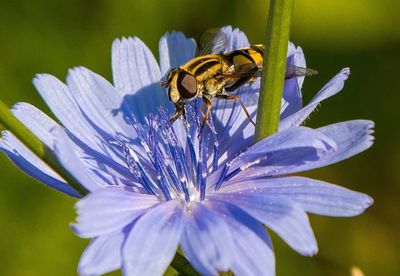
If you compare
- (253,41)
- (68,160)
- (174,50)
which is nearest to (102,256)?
(68,160)

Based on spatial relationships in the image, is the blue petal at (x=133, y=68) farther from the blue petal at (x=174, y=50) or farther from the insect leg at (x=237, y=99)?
the insect leg at (x=237, y=99)

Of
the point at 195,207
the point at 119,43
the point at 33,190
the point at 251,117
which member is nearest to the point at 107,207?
the point at 195,207

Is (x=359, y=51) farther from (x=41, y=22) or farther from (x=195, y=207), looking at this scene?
(x=195, y=207)

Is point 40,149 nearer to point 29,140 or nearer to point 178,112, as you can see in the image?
point 29,140

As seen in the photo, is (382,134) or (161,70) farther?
(382,134)

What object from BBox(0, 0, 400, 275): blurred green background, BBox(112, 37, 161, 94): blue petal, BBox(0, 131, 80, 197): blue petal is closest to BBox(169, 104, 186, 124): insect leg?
BBox(112, 37, 161, 94): blue petal

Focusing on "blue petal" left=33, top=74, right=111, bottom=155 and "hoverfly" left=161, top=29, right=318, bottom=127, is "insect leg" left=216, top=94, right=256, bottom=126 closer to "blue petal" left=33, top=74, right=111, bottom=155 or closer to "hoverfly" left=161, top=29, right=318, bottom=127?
"hoverfly" left=161, top=29, right=318, bottom=127
